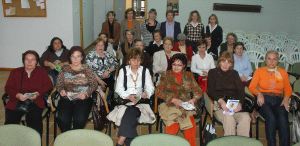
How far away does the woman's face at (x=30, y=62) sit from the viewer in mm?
4121

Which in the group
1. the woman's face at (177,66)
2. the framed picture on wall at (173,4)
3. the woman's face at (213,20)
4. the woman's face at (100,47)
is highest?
the framed picture on wall at (173,4)

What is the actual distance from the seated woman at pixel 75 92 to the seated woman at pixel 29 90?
20cm

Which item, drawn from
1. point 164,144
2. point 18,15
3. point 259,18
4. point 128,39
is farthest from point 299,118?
point 259,18

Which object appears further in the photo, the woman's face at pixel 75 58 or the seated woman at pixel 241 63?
the seated woman at pixel 241 63

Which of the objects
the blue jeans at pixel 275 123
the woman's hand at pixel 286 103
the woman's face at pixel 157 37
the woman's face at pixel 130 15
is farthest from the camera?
the woman's face at pixel 130 15

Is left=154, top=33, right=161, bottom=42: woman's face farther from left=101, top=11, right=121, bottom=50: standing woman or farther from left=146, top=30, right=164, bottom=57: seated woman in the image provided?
left=101, top=11, right=121, bottom=50: standing woman

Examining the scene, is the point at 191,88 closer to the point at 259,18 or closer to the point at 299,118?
the point at 299,118

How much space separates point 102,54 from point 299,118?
9.03ft

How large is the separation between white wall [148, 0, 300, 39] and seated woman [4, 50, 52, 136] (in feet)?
21.6

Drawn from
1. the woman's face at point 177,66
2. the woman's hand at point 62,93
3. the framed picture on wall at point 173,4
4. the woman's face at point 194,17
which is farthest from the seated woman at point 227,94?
the framed picture on wall at point 173,4

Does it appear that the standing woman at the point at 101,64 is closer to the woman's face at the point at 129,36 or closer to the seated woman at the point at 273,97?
the woman's face at the point at 129,36

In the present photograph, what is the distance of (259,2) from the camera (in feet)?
34.0

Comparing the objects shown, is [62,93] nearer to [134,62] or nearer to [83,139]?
[134,62]

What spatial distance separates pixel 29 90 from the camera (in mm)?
4113
